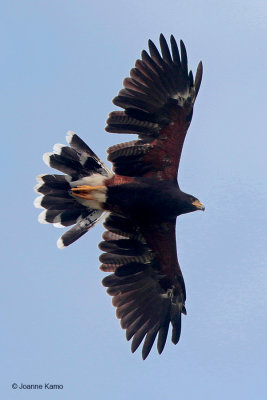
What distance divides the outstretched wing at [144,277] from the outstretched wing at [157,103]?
4.87 feet

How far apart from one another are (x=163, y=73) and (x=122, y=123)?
1132 millimetres

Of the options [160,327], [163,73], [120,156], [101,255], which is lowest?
[160,327]

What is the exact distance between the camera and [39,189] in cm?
1770

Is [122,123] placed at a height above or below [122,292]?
above

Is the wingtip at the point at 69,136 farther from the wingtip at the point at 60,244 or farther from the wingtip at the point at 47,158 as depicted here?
the wingtip at the point at 60,244

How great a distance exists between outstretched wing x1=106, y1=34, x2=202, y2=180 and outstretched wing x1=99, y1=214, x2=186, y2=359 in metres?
1.48

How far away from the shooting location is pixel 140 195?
17203mm

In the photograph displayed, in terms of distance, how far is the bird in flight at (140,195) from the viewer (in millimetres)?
17125

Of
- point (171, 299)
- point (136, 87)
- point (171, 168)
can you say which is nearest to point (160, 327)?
point (171, 299)

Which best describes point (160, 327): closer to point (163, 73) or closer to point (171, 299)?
point (171, 299)

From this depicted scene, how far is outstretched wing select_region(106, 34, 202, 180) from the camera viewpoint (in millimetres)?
17094

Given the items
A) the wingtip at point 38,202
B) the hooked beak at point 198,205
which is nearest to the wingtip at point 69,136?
the wingtip at point 38,202

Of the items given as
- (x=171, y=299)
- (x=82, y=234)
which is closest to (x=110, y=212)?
(x=82, y=234)

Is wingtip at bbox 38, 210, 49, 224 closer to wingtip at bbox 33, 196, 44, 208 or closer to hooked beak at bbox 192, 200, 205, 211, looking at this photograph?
wingtip at bbox 33, 196, 44, 208
